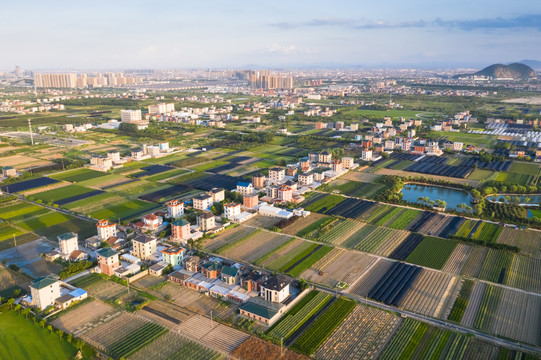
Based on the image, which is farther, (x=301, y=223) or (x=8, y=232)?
(x=301, y=223)

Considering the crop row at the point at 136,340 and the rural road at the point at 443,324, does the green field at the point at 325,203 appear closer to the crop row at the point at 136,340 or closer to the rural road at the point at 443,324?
the rural road at the point at 443,324

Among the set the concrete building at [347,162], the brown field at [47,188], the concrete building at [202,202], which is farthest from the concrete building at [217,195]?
the concrete building at [347,162]

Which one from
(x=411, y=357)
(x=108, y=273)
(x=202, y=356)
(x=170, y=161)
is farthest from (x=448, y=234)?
(x=170, y=161)

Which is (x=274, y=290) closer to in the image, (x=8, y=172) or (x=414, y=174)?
(x=414, y=174)

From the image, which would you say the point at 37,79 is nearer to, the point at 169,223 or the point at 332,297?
the point at 169,223

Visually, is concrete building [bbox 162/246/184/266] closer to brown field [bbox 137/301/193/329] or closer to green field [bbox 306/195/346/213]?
brown field [bbox 137/301/193/329]

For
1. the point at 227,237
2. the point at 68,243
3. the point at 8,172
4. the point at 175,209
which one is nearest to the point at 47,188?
the point at 8,172
